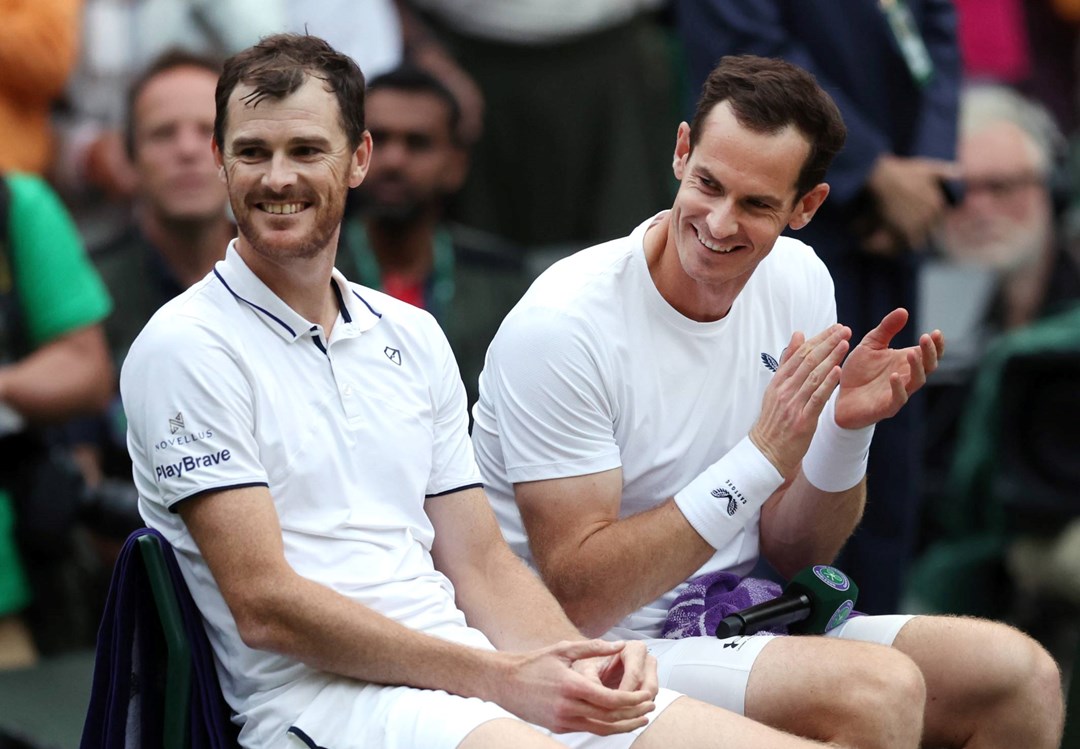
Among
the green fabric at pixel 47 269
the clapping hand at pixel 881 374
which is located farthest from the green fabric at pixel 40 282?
the clapping hand at pixel 881 374

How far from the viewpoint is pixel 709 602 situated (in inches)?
138

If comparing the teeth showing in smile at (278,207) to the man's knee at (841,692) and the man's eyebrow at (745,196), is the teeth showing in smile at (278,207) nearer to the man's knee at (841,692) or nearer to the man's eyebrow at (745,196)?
the man's eyebrow at (745,196)

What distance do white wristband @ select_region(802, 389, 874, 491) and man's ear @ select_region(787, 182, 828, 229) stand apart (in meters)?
0.34

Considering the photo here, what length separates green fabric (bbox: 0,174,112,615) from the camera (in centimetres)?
449

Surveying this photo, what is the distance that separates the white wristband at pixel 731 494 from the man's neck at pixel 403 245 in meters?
2.44

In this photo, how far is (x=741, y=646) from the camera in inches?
130

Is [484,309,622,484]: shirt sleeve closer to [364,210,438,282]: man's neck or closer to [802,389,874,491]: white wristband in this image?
[802,389,874,491]: white wristband

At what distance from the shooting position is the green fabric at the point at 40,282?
4.49 metres

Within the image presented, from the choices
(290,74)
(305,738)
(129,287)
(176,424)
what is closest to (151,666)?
(305,738)

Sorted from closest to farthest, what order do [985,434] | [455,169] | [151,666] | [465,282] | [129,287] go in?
[151,666] < [129,287] < [465,282] < [985,434] < [455,169]

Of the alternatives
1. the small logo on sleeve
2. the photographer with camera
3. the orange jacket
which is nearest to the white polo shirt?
the small logo on sleeve

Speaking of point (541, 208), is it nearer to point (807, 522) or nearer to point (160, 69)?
point (160, 69)

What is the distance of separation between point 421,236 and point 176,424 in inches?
112

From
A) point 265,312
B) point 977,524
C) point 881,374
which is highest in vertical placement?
point 265,312
